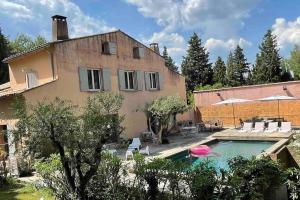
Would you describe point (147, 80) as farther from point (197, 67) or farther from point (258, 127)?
point (197, 67)

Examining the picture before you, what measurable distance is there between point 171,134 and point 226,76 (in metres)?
32.8

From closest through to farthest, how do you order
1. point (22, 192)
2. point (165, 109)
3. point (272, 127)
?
point (22, 192) → point (165, 109) → point (272, 127)

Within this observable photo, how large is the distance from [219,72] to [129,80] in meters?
34.0

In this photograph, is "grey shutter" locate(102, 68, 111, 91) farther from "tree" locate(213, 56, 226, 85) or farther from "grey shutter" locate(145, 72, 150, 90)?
"tree" locate(213, 56, 226, 85)

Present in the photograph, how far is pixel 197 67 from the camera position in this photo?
55969 millimetres

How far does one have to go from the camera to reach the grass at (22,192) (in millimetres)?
10677

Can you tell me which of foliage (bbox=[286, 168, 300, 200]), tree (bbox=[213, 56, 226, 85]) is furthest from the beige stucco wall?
tree (bbox=[213, 56, 226, 85])

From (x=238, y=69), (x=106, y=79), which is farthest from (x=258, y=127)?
(x=238, y=69)

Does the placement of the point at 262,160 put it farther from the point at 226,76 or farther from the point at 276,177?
the point at 226,76

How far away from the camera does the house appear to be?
20.3 m

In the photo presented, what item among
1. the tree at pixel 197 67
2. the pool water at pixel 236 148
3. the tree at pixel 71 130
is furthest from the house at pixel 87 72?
the tree at pixel 197 67

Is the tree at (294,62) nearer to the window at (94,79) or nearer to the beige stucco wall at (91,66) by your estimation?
the beige stucco wall at (91,66)

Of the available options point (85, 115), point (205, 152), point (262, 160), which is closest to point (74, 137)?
point (85, 115)

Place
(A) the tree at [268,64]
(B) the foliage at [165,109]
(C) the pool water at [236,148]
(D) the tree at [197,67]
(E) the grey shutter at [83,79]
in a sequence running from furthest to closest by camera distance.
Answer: (D) the tree at [197,67] → (A) the tree at [268,64] → (B) the foliage at [165,109] → (E) the grey shutter at [83,79] → (C) the pool water at [236,148]
